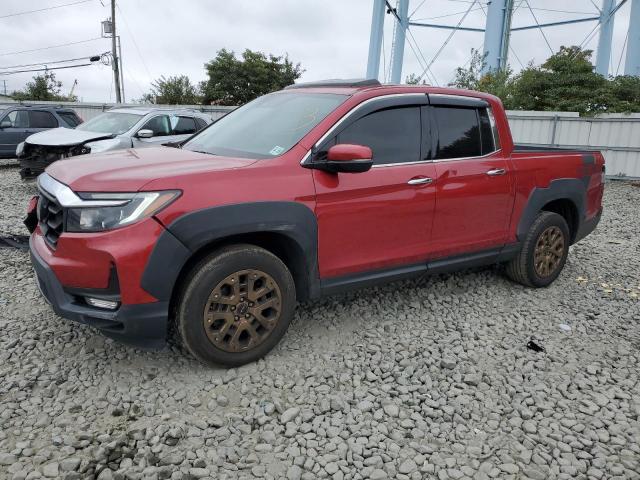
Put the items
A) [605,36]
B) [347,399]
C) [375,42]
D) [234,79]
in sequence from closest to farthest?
[347,399] < [605,36] < [375,42] < [234,79]

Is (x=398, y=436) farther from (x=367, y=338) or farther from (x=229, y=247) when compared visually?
(x=229, y=247)

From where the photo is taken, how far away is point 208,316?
9.75ft

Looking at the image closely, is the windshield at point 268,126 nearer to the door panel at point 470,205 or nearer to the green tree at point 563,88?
the door panel at point 470,205

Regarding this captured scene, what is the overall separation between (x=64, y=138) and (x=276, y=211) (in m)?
8.08

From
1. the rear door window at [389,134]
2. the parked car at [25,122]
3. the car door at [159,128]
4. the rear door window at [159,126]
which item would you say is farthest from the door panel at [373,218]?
the parked car at [25,122]

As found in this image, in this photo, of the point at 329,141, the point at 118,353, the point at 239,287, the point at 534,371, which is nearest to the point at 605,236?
the point at 534,371

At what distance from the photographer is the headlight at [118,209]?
271 centimetres

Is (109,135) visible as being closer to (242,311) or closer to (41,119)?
(41,119)

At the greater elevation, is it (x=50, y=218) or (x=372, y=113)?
(x=372, y=113)

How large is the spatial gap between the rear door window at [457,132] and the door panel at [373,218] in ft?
0.95

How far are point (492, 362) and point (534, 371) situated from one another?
0.26 meters

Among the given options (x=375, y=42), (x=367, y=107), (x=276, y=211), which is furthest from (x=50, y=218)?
(x=375, y=42)

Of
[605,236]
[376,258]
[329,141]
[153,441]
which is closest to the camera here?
[153,441]

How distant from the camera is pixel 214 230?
9.39 feet
